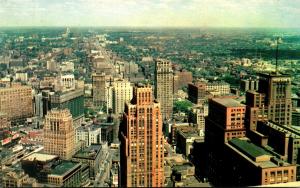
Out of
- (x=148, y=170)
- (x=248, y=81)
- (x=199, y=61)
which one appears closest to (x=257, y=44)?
(x=248, y=81)

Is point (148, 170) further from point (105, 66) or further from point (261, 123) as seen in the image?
point (105, 66)

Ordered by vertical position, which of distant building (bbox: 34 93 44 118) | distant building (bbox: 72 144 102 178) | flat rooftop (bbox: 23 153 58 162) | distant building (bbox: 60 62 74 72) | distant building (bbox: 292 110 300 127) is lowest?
distant building (bbox: 72 144 102 178)

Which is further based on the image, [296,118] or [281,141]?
[296,118]

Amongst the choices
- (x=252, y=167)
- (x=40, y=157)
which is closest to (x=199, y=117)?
(x=40, y=157)

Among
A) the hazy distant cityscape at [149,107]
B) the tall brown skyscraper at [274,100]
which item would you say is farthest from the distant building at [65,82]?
the tall brown skyscraper at [274,100]

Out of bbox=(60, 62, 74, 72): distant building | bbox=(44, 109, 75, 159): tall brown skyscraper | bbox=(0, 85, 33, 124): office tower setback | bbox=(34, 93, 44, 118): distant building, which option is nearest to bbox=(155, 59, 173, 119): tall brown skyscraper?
bbox=(34, 93, 44, 118): distant building

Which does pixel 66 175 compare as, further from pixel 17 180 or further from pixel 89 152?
pixel 89 152

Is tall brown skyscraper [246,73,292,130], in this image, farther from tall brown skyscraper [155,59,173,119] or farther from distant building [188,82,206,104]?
distant building [188,82,206,104]
